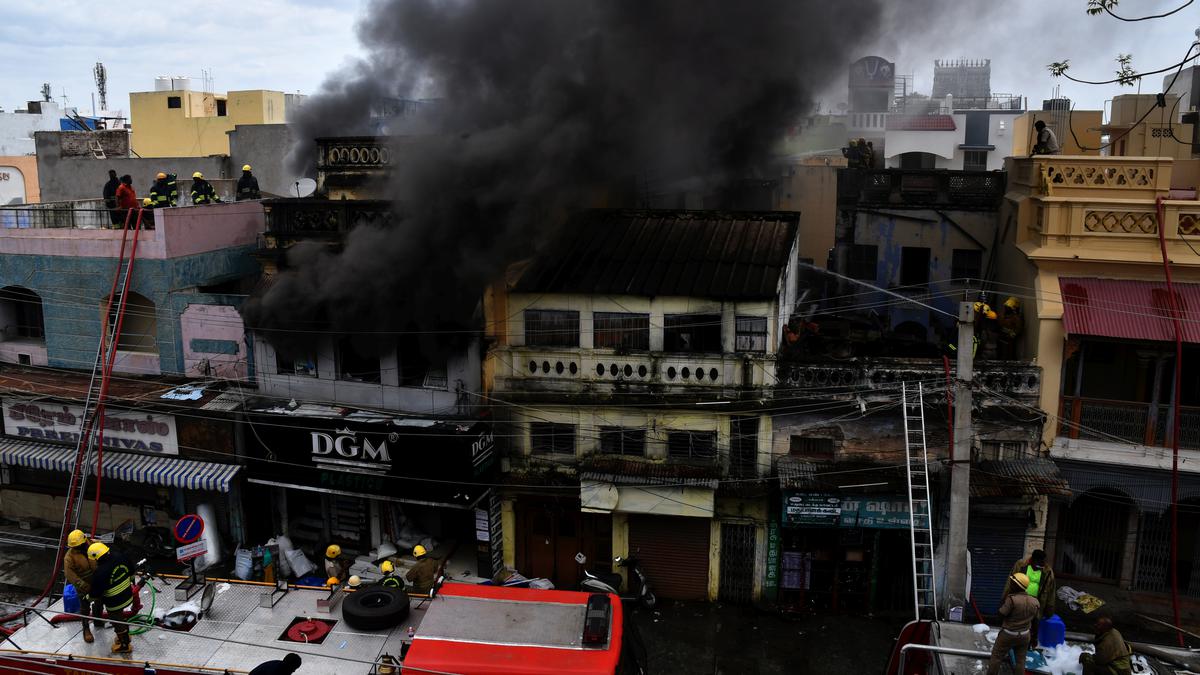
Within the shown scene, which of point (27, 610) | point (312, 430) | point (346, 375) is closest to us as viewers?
point (27, 610)

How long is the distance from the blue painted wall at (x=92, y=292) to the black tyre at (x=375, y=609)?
11483 millimetres

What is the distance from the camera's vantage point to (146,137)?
39.8 meters

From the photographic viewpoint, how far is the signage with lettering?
2098 centimetres

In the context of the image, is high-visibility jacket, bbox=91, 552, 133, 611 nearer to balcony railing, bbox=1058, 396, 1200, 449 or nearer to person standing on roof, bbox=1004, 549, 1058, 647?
person standing on roof, bbox=1004, 549, 1058, 647

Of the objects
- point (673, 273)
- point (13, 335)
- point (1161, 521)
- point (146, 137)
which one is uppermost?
point (146, 137)

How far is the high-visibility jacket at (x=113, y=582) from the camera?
11.6 metres

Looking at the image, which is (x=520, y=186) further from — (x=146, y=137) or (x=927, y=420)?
(x=146, y=137)

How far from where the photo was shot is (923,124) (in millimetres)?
44250

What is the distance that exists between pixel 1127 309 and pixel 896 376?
14.6 ft

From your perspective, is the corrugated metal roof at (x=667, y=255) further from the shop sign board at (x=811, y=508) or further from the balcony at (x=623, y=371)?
the shop sign board at (x=811, y=508)

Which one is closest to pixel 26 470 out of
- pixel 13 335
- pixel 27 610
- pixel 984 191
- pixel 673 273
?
pixel 13 335

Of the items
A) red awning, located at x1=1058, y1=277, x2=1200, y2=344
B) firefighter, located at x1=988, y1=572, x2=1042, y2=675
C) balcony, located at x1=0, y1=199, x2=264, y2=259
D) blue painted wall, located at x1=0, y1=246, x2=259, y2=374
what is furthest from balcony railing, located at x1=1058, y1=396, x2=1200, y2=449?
balcony, located at x1=0, y1=199, x2=264, y2=259

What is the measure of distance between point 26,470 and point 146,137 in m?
20.9

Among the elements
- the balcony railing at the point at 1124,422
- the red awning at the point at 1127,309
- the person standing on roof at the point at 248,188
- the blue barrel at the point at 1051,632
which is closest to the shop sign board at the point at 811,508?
the balcony railing at the point at 1124,422
